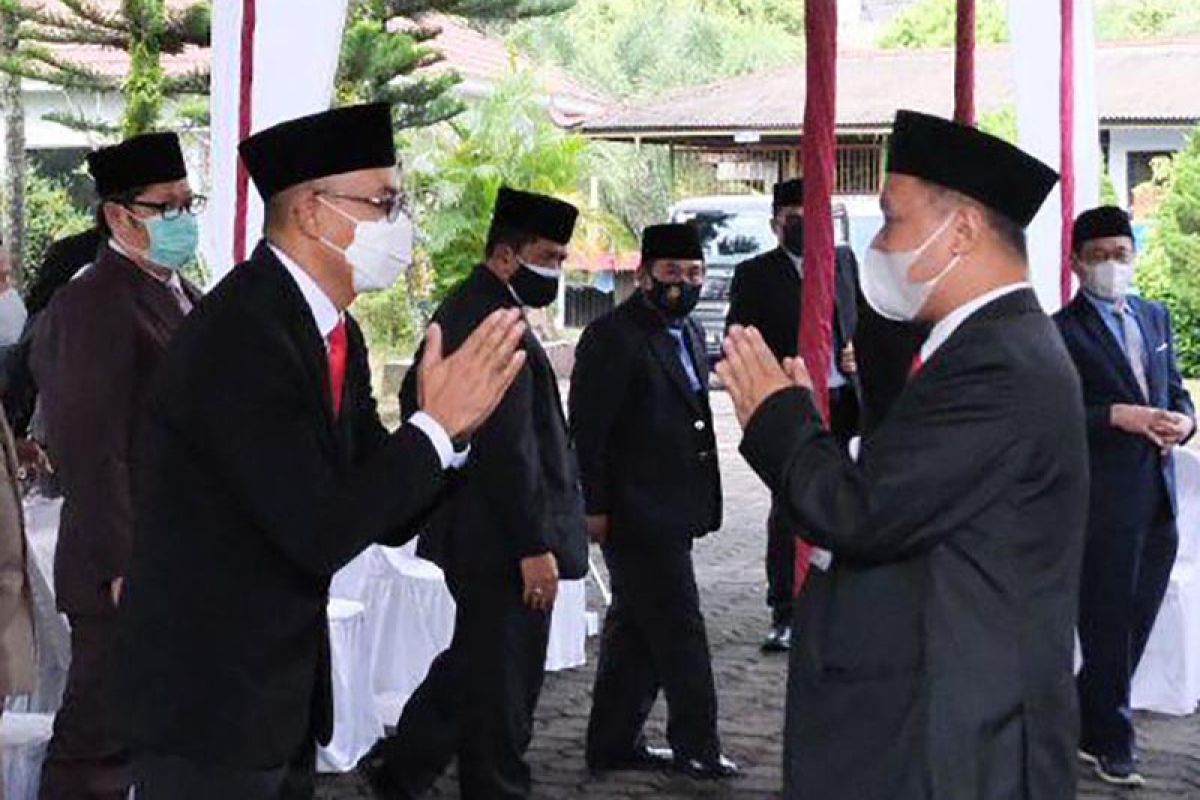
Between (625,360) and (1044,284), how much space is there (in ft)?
5.15

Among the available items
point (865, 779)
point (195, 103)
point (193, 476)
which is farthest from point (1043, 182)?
point (195, 103)

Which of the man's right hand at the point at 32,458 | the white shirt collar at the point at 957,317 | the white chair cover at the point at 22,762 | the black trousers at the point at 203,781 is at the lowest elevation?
the white chair cover at the point at 22,762

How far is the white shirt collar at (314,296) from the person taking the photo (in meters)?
3.21

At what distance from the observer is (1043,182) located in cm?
304

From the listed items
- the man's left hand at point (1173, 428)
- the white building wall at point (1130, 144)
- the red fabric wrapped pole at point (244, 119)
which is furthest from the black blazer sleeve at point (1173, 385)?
the white building wall at point (1130, 144)

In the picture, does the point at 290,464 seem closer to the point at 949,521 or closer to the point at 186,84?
the point at 949,521

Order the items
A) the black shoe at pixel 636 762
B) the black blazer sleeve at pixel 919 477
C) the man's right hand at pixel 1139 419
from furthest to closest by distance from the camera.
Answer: the black shoe at pixel 636 762
the man's right hand at pixel 1139 419
the black blazer sleeve at pixel 919 477

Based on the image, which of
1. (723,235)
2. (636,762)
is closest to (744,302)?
(636,762)

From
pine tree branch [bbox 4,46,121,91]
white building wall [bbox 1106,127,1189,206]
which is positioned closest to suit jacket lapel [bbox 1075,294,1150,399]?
pine tree branch [bbox 4,46,121,91]

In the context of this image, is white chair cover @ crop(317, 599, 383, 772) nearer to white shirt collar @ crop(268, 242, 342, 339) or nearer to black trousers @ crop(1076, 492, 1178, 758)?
black trousers @ crop(1076, 492, 1178, 758)

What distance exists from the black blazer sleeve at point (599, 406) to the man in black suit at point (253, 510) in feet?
9.51

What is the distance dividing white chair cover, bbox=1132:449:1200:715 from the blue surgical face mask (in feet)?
12.9

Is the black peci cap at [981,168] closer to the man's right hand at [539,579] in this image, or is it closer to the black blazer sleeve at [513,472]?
the black blazer sleeve at [513,472]

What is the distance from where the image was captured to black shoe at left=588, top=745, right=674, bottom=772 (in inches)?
249
